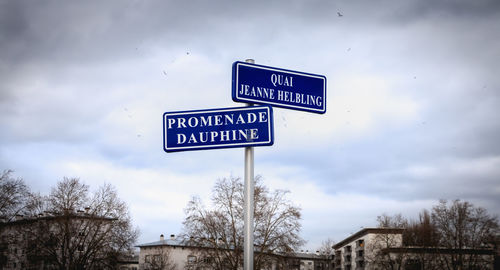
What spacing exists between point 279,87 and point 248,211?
1.37 meters

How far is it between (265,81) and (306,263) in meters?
185

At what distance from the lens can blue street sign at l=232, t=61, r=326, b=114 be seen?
462cm

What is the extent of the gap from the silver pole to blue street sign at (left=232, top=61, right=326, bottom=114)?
145 mm

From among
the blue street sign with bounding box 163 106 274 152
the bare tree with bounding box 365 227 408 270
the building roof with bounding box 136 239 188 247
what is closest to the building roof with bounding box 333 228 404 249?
the bare tree with bounding box 365 227 408 270

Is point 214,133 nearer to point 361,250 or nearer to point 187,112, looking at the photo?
point 187,112

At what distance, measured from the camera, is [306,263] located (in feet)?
592

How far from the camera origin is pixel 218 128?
15.0ft

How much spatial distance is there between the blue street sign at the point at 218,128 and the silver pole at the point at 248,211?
23cm

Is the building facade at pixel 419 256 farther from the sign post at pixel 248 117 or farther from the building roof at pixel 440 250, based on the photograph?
the sign post at pixel 248 117

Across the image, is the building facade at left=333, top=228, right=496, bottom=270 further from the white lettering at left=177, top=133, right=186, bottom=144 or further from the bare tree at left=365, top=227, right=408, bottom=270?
the white lettering at left=177, top=133, right=186, bottom=144

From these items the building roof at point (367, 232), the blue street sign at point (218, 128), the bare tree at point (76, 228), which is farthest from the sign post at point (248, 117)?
the building roof at point (367, 232)

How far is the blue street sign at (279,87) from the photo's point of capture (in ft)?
15.2

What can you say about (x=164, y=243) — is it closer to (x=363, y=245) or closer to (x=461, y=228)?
(x=363, y=245)

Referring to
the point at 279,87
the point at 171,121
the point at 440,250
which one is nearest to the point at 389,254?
the point at 440,250
